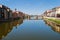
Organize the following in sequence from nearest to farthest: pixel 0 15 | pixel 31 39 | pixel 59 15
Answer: pixel 31 39
pixel 0 15
pixel 59 15

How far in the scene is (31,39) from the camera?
16.6 m

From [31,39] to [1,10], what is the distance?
5142 cm

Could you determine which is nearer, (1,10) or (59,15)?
(1,10)

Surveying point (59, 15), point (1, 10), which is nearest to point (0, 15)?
point (1, 10)

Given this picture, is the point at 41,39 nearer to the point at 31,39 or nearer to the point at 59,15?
the point at 31,39

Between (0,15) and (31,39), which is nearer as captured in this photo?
(31,39)

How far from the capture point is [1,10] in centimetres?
6650

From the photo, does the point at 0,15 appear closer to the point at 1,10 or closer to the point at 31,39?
the point at 1,10

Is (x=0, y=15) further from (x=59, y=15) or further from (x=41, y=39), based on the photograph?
(x=41, y=39)

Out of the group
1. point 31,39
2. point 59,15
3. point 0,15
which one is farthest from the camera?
point 59,15

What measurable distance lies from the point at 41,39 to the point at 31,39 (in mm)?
978

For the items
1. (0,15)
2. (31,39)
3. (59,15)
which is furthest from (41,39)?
(59,15)

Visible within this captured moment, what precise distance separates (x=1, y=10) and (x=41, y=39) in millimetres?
51505

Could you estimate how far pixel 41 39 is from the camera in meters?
16.7
